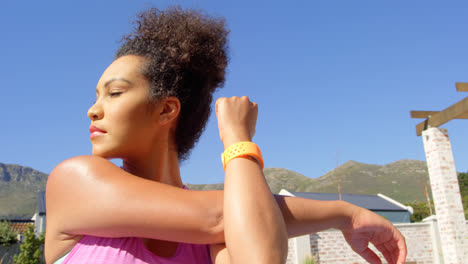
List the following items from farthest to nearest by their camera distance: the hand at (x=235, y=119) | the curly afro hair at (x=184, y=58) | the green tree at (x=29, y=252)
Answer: the green tree at (x=29, y=252)
the curly afro hair at (x=184, y=58)
the hand at (x=235, y=119)

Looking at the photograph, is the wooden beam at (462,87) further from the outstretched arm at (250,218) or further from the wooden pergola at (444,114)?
the outstretched arm at (250,218)

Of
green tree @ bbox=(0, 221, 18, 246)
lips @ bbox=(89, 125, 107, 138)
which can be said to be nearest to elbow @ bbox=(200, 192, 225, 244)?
lips @ bbox=(89, 125, 107, 138)

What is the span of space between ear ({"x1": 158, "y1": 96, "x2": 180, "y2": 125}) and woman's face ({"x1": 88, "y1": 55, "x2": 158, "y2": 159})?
30mm

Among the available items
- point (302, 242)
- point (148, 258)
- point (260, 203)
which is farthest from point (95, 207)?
point (302, 242)

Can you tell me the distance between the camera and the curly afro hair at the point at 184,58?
1.23 m

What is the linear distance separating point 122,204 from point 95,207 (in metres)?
0.07

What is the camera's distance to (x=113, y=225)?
91 centimetres

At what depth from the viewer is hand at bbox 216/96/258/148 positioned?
1.01 meters

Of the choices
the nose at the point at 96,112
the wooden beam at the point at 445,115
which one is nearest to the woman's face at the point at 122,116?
the nose at the point at 96,112

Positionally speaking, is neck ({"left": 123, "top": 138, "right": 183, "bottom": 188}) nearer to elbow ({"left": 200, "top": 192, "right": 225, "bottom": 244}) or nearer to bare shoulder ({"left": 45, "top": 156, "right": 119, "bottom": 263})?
bare shoulder ({"left": 45, "top": 156, "right": 119, "bottom": 263})

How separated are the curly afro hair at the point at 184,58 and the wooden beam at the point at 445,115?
8791 millimetres

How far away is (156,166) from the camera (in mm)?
1216

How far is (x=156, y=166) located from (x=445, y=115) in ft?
31.9

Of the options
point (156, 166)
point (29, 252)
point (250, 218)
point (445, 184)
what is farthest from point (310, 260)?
point (29, 252)
